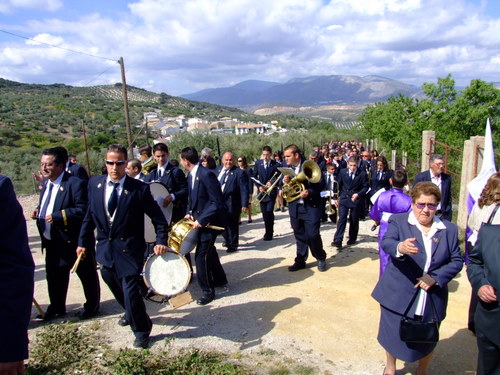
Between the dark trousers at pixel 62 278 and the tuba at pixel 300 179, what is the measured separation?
317 centimetres

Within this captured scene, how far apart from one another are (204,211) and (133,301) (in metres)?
1.61

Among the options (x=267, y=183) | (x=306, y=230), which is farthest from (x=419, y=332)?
(x=267, y=183)

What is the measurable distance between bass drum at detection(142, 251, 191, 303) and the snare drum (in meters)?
0.88

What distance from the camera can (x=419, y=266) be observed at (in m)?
3.18

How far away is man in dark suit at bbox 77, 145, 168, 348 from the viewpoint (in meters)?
4.07

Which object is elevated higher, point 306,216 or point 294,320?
point 306,216

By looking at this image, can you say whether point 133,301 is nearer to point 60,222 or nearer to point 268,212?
point 60,222

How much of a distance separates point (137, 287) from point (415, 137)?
1426cm

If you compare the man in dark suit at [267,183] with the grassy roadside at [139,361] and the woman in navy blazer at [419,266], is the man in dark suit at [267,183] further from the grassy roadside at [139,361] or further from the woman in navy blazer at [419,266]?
the woman in navy blazer at [419,266]

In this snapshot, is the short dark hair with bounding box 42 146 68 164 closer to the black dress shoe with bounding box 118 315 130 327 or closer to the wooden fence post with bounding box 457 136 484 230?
the black dress shoe with bounding box 118 315 130 327

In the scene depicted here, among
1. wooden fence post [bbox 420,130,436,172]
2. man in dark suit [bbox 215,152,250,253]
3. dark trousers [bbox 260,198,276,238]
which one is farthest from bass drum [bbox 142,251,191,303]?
wooden fence post [bbox 420,130,436,172]

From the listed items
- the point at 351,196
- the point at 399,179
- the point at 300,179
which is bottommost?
the point at 351,196

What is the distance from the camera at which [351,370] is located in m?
3.80

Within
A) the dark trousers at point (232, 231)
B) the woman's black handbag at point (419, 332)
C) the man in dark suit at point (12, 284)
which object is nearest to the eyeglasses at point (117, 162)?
the man in dark suit at point (12, 284)
